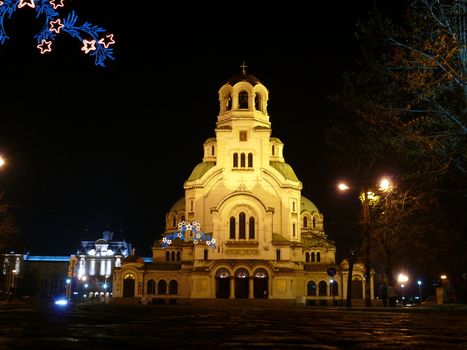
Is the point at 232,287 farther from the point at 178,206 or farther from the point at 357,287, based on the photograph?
the point at 178,206

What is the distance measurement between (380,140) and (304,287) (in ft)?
151

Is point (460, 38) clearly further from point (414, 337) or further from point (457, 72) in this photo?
point (414, 337)

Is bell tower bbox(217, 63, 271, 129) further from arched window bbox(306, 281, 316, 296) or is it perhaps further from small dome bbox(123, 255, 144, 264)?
arched window bbox(306, 281, 316, 296)

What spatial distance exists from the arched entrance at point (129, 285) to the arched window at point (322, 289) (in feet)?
64.4

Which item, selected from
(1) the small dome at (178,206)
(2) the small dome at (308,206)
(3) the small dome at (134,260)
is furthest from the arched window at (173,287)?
(2) the small dome at (308,206)

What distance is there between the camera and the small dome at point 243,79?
63.3 meters

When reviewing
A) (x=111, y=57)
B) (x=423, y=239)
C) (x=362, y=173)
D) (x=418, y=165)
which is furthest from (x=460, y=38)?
(x=423, y=239)

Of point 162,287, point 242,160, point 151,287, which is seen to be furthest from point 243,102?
point 151,287

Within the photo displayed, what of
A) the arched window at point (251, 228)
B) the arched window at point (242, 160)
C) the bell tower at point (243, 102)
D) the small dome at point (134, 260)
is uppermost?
the bell tower at point (243, 102)

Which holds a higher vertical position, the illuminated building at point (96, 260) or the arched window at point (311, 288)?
the illuminated building at point (96, 260)

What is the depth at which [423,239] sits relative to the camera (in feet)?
136

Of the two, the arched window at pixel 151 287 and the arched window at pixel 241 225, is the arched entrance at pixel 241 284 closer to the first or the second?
the arched window at pixel 241 225

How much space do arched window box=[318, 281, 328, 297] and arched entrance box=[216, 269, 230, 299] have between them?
424 inches

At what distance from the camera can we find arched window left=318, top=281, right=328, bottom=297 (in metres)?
63.1
